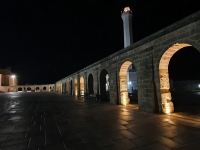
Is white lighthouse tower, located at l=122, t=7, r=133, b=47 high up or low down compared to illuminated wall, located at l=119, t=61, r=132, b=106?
up

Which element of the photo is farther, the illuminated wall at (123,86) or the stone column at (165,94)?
the illuminated wall at (123,86)

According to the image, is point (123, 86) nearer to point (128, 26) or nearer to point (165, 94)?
point (165, 94)

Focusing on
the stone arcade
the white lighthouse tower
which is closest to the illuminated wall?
the stone arcade

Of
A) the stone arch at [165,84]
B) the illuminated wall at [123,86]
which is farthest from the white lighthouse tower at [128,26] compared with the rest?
the stone arch at [165,84]

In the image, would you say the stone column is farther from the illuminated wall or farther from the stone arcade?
the illuminated wall

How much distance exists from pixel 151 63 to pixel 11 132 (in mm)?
5765

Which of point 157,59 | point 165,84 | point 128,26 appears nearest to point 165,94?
point 165,84

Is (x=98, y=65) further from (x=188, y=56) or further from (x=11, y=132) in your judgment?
(x=188, y=56)

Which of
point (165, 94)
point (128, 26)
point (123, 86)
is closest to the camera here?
point (165, 94)

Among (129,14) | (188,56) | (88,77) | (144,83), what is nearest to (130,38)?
(129,14)

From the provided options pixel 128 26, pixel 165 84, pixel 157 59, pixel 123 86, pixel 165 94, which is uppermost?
pixel 128 26

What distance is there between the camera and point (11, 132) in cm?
390

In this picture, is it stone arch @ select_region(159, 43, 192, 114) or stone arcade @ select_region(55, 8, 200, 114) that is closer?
stone arcade @ select_region(55, 8, 200, 114)

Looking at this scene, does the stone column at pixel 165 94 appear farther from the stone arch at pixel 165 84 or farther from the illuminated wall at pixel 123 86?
the illuminated wall at pixel 123 86
